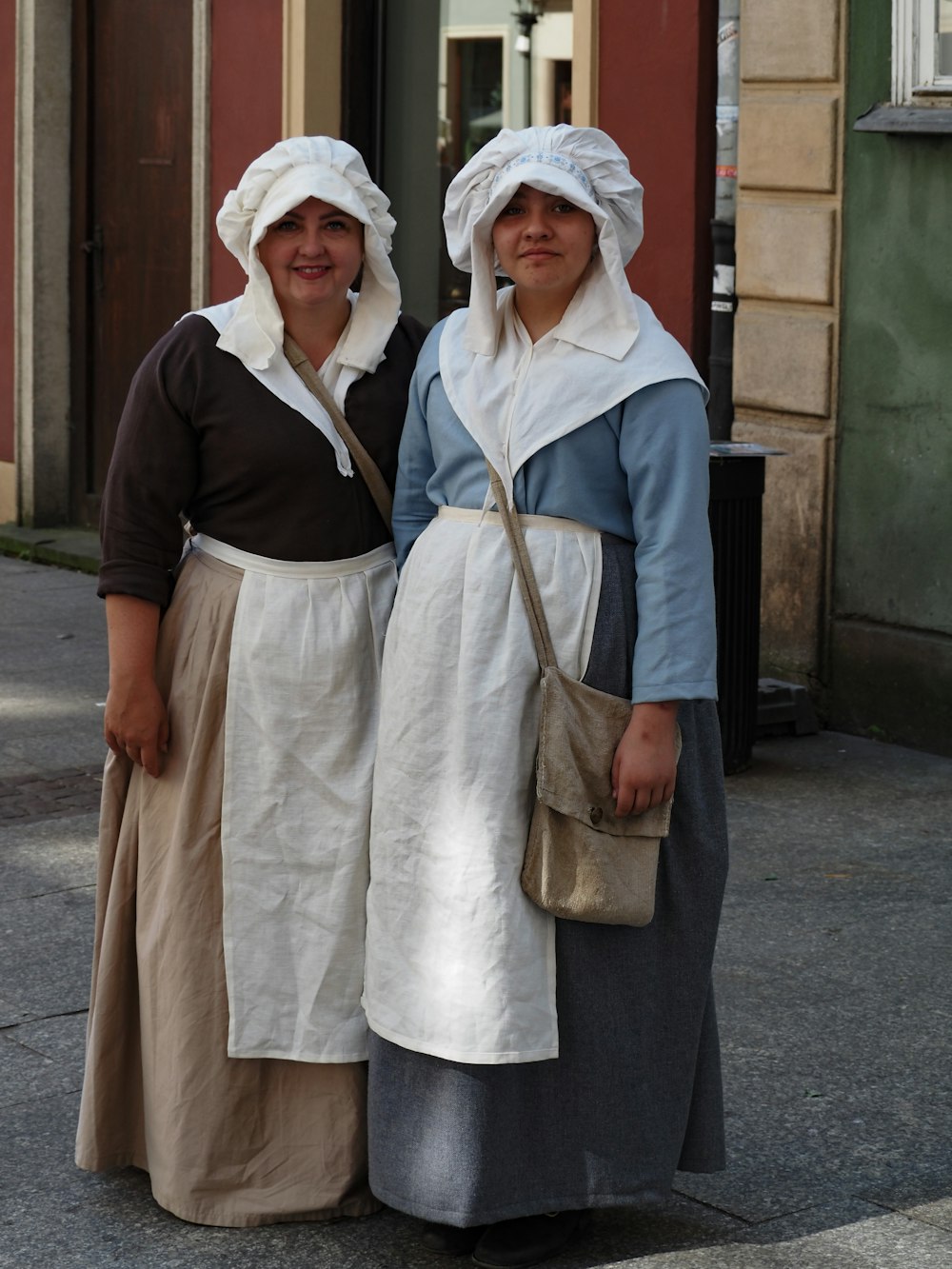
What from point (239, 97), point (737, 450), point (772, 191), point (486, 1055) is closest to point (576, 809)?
point (486, 1055)

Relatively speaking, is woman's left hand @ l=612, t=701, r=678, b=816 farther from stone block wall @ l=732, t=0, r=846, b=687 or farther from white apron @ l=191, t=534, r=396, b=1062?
stone block wall @ l=732, t=0, r=846, b=687

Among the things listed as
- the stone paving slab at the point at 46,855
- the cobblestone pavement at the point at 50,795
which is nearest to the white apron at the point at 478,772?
the stone paving slab at the point at 46,855

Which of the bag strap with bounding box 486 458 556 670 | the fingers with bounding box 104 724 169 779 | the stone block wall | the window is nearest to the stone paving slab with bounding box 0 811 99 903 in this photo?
the fingers with bounding box 104 724 169 779

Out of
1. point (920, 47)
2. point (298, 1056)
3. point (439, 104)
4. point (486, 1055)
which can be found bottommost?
point (298, 1056)

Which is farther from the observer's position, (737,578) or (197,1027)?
(737,578)

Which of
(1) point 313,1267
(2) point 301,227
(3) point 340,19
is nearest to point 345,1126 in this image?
(1) point 313,1267

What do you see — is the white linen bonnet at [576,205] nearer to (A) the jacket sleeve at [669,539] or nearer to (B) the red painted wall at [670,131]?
(A) the jacket sleeve at [669,539]

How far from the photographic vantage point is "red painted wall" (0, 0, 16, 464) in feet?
38.7

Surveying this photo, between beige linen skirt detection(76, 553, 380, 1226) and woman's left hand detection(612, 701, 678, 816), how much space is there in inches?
28.6

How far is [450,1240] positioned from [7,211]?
966 cm

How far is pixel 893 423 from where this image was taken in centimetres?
704

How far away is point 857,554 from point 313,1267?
14.4ft

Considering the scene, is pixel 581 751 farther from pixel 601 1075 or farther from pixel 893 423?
pixel 893 423

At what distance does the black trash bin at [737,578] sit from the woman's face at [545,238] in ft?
10.2
